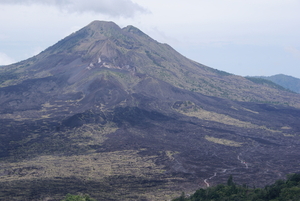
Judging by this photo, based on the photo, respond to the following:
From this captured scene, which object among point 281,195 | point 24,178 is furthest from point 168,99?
point 281,195

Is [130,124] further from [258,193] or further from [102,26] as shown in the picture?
[102,26]

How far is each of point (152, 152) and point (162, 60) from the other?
311ft

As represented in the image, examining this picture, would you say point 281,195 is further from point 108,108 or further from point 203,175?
point 108,108

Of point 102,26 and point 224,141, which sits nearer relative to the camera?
point 224,141

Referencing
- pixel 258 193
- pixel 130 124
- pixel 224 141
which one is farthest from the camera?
pixel 130 124

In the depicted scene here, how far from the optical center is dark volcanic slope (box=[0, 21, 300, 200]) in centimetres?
4953

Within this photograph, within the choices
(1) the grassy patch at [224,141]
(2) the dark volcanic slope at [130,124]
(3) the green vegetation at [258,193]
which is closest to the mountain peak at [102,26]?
(2) the dark volcanic slope at [130,124]

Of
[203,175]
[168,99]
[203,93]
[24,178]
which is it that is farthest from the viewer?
[203,93]

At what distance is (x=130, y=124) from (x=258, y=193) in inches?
2371

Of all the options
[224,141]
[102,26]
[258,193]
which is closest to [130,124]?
[224,141]

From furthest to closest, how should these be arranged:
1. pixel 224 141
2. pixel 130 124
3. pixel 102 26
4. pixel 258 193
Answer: pixel 102 26 < pixel 130 124 < pixel 224 141 < pixel 258 193

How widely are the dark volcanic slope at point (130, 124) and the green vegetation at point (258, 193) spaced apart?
9.29 m

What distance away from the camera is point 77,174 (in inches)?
1981

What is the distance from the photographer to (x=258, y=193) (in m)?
30.1
